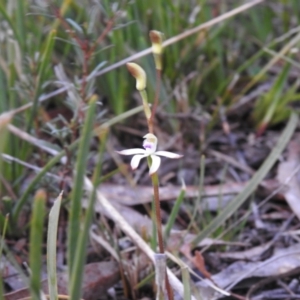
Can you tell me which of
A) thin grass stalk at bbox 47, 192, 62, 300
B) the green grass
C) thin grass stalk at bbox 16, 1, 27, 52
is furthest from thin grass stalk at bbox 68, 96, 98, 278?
thin grass stalk at bbox 16, 1, 27, 52

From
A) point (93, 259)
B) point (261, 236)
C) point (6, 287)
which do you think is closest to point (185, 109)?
point (261, 236)

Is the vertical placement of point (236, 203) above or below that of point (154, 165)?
below

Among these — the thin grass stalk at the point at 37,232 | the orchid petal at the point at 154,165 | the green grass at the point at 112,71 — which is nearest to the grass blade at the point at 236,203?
the green grass at the point at 112,71

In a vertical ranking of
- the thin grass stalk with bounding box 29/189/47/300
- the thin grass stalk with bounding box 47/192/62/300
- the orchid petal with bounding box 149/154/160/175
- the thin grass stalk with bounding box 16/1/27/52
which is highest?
the thin grass stalk with bounding box 16/1/27/52

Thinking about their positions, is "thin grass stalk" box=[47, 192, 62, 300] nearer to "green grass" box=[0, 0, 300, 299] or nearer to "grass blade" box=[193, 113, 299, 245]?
"green grass" box=[0, 0, 300, 299]

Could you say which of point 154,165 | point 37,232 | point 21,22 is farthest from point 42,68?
point 37,232

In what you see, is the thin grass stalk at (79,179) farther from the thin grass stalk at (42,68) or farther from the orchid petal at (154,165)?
the thin grass stalk at (42,68)

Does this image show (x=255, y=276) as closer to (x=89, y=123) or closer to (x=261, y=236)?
(x=261, y=236)

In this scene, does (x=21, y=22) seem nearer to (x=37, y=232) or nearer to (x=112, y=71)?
(x=112, y=71)

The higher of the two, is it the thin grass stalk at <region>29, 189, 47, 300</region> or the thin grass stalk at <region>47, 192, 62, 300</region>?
the thin grass stalk at <region>29, 189, 47, 300</region>
